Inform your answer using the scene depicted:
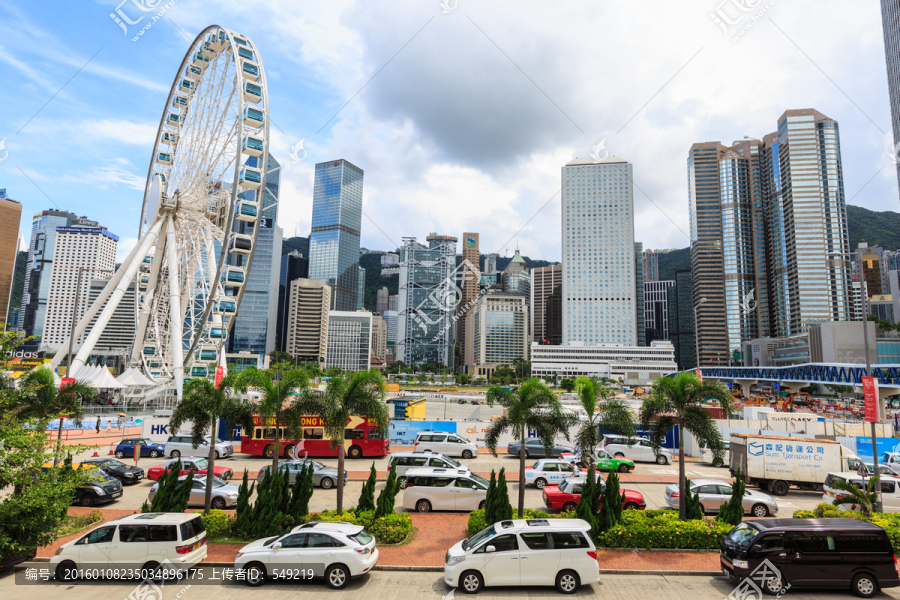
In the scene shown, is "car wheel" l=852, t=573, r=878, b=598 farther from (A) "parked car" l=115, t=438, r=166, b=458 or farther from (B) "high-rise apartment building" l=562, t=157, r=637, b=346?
(B) "high-rise apartment building" l=562, t=157, r=637, b=346

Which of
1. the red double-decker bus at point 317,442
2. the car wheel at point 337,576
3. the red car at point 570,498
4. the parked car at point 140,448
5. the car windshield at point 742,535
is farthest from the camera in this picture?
the parked car at point 140,448

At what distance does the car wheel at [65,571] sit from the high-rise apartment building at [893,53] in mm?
167455

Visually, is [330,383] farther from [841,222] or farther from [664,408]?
[841,222]

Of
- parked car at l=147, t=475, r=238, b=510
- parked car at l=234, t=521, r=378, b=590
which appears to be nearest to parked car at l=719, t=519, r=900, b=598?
parked car at l=234, t=521, r=378, b=590

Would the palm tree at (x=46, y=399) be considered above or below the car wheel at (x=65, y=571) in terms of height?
above

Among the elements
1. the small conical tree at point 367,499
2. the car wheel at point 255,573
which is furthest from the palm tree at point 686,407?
the car wheel at point 255,573

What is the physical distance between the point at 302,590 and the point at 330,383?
6.46m

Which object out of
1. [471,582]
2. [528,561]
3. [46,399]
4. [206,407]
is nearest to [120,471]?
[46,399]

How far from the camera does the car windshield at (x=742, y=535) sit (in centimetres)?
1192

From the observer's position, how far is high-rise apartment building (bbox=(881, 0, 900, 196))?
125 m

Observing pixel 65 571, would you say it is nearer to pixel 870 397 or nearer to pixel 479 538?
pixel 479 538

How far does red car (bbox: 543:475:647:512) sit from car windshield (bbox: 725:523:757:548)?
17.2ft

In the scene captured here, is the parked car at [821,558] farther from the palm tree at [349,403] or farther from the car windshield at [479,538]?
the palm tree at [349,403]

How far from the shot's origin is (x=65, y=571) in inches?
464
